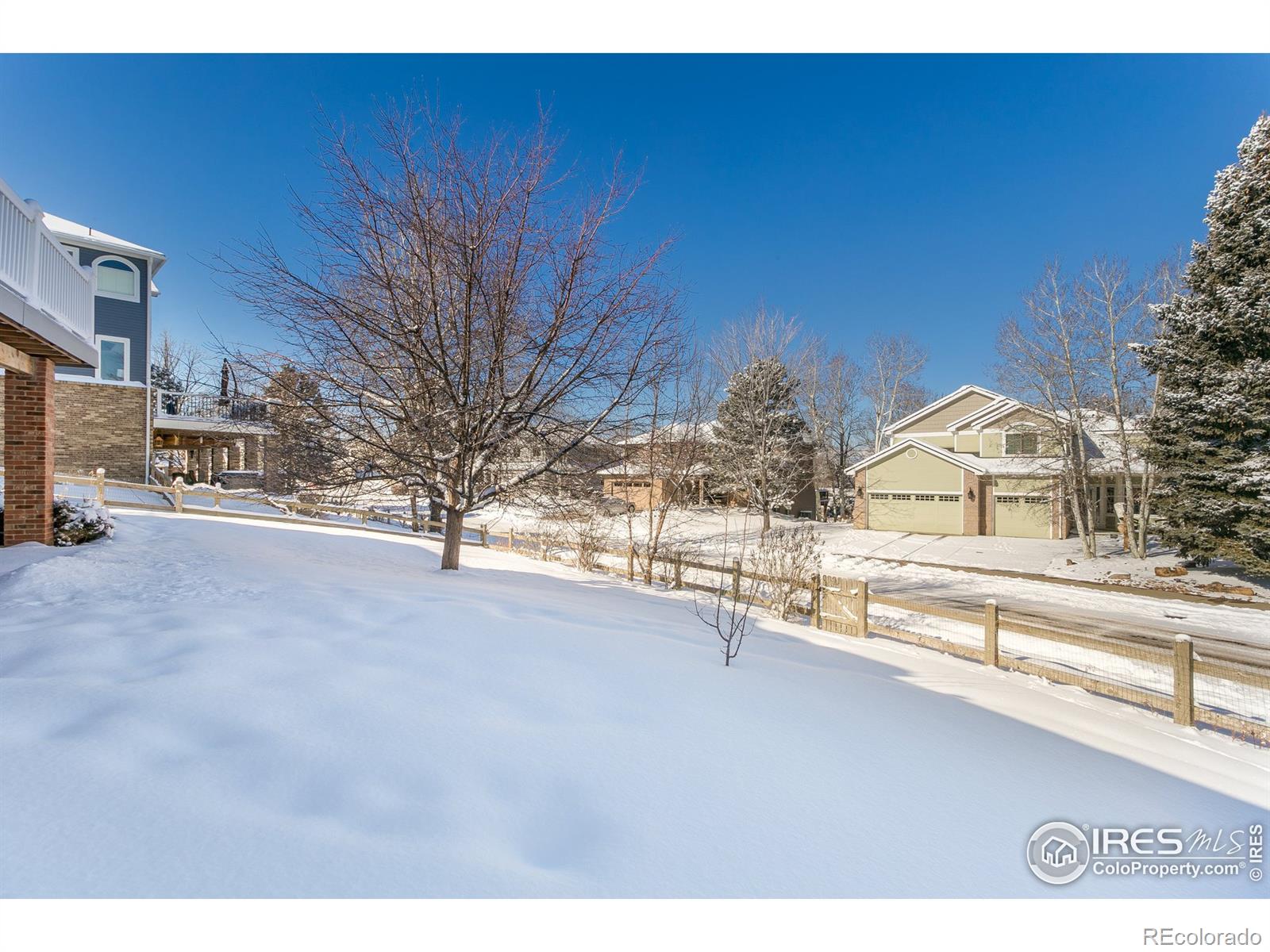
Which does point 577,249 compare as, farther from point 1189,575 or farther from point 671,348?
point 1189,575

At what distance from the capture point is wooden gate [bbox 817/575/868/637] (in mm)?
7914

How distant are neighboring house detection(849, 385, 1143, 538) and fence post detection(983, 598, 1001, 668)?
57.8 feet

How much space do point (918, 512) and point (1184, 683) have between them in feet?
67.2

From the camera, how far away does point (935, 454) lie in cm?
2408

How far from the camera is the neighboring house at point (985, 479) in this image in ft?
72.3

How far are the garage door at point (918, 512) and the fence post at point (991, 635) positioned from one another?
745 inches

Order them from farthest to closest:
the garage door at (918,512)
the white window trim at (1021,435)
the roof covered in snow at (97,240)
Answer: the garage door at (918,512), the white window trim at (1021,435), the roof covered in snow at (97,240)

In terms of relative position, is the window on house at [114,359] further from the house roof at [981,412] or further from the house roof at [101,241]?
the house roof at [981,412]

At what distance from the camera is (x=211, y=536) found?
10070 mm

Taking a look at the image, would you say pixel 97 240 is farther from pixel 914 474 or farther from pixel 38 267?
pixel 914 474

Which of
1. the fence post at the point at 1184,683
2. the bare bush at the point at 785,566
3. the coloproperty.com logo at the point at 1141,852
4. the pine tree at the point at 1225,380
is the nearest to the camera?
the coloproperty.com logo at the point at 1141,852

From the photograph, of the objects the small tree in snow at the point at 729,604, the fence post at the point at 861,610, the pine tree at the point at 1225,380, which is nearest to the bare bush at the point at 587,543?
the small tree in snow at the point at 729,604

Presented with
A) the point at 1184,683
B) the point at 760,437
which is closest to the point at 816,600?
the point at 1184,683
